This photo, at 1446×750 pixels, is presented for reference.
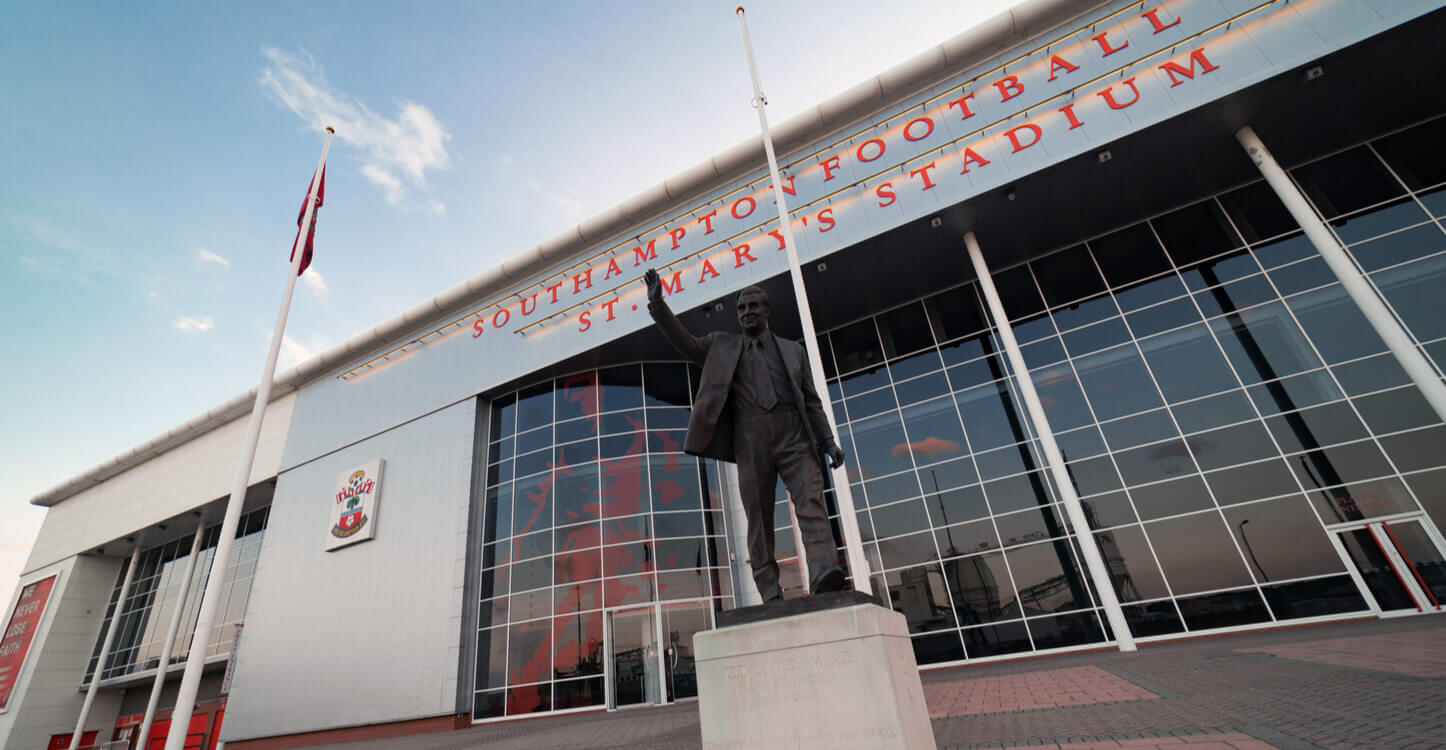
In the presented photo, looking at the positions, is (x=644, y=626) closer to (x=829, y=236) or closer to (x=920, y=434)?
(x=920, y=434)

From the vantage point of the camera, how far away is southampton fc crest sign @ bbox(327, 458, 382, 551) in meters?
19.7

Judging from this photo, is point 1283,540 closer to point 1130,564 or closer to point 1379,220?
point 1130,564

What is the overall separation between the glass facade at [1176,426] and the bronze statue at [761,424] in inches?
488

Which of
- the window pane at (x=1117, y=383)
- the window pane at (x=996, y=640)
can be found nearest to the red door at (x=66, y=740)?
the window pane at (x=996, y=640)

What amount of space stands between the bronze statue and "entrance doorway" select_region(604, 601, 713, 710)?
12555mm

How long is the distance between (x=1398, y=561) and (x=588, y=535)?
57.6 ft

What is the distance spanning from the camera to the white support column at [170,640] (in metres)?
23.4

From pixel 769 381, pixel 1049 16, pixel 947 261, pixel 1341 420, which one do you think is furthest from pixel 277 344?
pixel 1341 420

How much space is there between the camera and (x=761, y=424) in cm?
446

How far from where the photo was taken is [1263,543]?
1254cm

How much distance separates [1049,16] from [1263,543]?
12825 millimetres

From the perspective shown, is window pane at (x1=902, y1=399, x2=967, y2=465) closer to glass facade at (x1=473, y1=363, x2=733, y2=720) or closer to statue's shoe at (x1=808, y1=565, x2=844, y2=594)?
glass facade at (x1=473, y1=363, x2=733, y2=720)

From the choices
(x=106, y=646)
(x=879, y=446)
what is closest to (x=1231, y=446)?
(x=879, y=446)

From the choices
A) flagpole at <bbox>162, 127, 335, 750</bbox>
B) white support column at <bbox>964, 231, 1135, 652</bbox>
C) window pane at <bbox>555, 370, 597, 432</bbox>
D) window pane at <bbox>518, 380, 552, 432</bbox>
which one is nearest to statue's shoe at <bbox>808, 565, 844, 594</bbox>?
flagpole at <bbox>162, 127, 335, 750</bbox>
